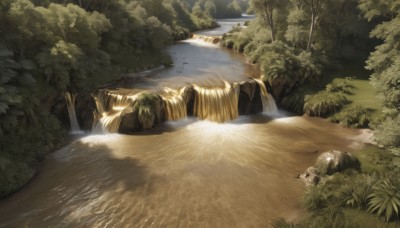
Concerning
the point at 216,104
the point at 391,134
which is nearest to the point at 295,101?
the point at 216,104

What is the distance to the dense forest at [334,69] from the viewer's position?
454 inches

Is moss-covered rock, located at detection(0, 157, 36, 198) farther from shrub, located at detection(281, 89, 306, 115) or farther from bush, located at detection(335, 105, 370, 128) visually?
bush, located at detection(335, 105, 370, 128)

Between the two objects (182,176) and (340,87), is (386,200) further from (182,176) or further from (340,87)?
(340,87)

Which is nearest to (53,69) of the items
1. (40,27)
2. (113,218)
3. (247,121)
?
(40,27)

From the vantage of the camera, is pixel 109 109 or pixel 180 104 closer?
pixel 109 109

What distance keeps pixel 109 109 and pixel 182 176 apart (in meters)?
9.70

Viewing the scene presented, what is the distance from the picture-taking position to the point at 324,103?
2323 centimetres

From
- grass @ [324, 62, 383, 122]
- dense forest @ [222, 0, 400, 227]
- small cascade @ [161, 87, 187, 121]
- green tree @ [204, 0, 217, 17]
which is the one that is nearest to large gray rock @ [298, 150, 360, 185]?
dense forest @ [222, 0, 400, 227]

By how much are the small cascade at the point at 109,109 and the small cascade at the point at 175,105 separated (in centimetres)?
244

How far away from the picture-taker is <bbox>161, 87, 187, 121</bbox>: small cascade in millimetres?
22141

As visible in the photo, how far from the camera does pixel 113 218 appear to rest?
12.2 m

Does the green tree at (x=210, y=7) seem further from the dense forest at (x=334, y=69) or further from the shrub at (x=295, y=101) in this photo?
the shrub at (x=295, y=101)

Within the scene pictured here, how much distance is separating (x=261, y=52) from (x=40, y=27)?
22482 mm

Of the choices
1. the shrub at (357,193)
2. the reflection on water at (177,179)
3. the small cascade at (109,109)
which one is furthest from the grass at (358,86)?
the small cascade at (109,109)
